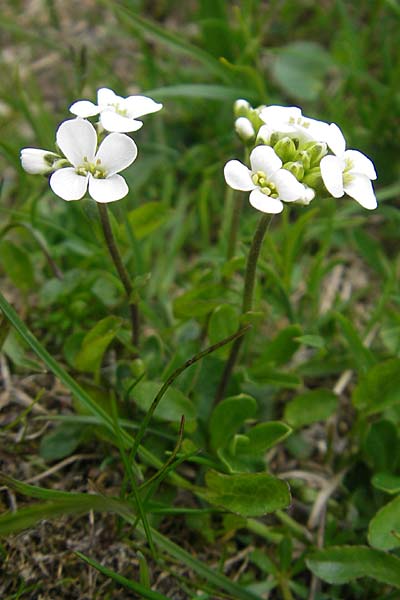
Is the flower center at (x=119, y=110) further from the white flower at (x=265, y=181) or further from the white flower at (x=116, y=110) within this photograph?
the white flower at (x=265, y=181)

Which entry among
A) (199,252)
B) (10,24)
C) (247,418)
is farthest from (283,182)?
(10,24)

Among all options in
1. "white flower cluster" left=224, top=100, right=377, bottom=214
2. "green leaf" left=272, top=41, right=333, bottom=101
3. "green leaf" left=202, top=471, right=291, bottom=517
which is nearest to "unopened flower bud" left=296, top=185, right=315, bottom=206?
"white flower cluster" left=224, top=100, right=377, bottom=214

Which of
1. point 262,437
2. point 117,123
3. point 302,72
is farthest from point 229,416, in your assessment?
point 302,72

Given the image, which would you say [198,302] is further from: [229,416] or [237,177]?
[237,177]

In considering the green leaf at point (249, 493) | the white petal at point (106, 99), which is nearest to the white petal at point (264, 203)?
the white petal at point (106, 99)

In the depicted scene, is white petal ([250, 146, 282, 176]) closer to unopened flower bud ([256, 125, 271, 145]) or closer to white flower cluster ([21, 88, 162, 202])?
unopened flower bud ([256, 125, 271, 145])

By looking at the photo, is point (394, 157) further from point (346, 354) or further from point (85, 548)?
point (85, 548)
